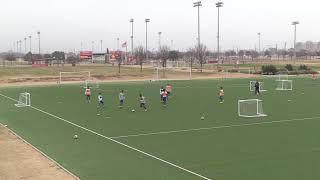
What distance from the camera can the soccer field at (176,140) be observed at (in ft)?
50.6

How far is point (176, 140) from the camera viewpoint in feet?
68.9

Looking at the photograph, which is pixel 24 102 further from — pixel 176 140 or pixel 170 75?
pixel 170 75

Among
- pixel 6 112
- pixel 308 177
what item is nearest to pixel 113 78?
pixel 6 112

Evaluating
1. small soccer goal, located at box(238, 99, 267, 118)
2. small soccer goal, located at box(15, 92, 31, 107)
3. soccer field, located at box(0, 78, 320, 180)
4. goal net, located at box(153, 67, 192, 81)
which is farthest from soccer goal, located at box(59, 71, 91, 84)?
small soccer goal, located at box(238, 99, 267, 118)

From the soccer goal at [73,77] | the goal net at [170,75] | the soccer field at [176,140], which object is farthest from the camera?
the goal net at [170,75]

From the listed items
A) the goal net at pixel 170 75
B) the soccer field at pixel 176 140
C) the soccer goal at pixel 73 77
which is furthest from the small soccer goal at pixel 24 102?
the goal net at pixel 170 75

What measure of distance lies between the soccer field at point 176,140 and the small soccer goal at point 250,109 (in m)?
0.71

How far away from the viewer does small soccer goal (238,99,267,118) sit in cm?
3016

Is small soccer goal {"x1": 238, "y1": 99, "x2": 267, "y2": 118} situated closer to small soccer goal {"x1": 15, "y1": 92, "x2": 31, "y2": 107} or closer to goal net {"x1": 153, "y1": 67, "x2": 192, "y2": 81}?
small soccer goal {"x1": 15, "y1": 92, "x2": 31, "y2": 107}

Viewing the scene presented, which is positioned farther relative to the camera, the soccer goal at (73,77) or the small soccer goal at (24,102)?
the soccer goal at (73,77)

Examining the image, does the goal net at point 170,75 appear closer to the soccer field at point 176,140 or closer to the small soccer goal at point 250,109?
the soccer field at point 176,140

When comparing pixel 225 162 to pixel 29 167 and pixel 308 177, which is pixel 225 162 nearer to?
pixel 308 177

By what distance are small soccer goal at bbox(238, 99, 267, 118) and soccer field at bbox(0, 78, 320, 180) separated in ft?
2.33

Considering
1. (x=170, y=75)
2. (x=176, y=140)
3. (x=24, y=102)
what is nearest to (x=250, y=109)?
(x=176, y=140)
